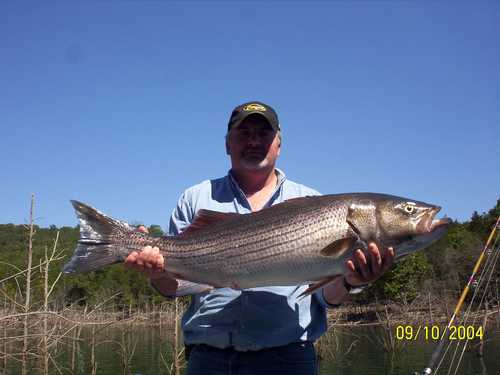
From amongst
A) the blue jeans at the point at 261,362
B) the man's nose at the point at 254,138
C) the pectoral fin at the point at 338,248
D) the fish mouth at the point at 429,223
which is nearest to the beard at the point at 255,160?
the man's nose at the point at 254,138

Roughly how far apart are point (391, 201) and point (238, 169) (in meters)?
1.67

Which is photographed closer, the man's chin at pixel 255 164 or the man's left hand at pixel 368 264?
the man's left hand at pixel 368 264

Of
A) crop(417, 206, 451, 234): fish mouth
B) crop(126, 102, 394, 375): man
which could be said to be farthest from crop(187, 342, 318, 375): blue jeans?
crop(417, 206, 451, 234): fish mouth

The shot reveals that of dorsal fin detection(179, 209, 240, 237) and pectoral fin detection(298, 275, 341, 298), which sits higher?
dorsal fin detection(179, 209, 240, 237)

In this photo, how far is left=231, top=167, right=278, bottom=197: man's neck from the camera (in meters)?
5.43

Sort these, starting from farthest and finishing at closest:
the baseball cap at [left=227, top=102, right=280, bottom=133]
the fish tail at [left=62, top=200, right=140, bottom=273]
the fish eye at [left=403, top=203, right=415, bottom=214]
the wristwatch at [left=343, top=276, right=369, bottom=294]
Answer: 1. the baseball cap at [left=227, top=102, right=280, bottom=133]
2. the fish tail at [left=62, top=200, right=140, bottom=273]
3. the fish eye at [left=403, top=203, right=415, bottom=214]
4. the wristwatch at [left=343, top=276, right=369, bottom=294]

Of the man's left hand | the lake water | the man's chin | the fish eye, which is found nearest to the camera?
the man's left hand

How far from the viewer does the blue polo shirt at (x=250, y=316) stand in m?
4.70

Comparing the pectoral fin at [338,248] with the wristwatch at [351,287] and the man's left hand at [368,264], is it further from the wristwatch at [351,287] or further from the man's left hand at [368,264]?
the wristwatch at [351,287]

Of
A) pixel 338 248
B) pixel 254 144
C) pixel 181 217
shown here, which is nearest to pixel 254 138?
pixel 254 144

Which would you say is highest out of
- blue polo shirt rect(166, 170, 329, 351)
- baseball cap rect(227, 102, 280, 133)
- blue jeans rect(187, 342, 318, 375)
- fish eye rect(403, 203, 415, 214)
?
baseball cap rect(227, 102, 280, 133)

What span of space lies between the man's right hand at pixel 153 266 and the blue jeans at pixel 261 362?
0.83m

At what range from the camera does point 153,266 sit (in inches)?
199

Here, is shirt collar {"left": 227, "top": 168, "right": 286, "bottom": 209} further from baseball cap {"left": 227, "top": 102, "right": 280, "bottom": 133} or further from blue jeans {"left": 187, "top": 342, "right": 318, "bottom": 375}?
blue jeans {"left": 187, "top": 342, "right": 318, "bottom": 375}
